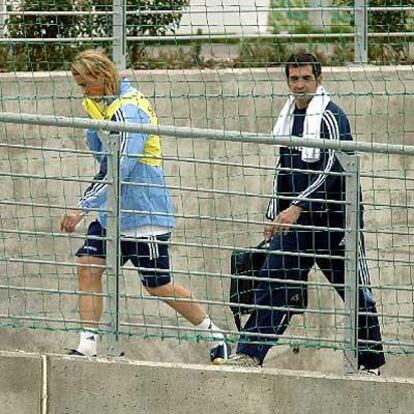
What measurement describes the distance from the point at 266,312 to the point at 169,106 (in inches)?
123

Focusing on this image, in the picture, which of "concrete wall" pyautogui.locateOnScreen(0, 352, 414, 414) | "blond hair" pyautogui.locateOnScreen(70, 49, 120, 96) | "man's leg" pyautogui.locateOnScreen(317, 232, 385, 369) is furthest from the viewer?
"blond hair" pyautogui.locateOnScreen(70, 49, 120, 96)

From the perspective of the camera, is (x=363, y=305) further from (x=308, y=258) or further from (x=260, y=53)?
(x=260, y=53)

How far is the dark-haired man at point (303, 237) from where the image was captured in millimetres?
8547

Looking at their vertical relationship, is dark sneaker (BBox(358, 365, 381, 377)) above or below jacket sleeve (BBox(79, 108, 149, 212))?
below

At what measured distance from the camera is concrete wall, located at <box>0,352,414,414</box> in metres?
8.13

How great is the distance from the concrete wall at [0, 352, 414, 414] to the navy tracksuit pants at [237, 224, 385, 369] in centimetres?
37

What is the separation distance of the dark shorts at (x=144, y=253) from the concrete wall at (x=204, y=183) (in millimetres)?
1708

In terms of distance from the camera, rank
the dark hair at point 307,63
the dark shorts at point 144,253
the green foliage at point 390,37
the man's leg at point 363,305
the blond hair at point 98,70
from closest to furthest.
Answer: the man's leg at point 363,305, the dark shorts at point 144,253, the blond hair at point 98,70, the dark hair at point 307,63, the green foliage at point 390,37

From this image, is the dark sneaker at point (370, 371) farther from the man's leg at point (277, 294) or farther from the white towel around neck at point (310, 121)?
the white towel around neck at point (310, 121)

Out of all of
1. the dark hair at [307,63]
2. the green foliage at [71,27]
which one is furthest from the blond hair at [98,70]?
the green foliage at [71,27]

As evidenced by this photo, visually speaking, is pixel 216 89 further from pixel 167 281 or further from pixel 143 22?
pixel 167 281

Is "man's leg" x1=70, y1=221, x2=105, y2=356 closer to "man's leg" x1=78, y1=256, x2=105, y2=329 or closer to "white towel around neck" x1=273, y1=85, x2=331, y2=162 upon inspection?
"man's leg" x1=78, y1=256, x2=105, y2=329

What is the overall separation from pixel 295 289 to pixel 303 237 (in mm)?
264

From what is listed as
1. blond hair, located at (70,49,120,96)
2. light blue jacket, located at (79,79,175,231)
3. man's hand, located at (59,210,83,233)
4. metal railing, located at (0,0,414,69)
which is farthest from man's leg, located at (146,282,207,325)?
metal railing, located at (0,0,414,69)
